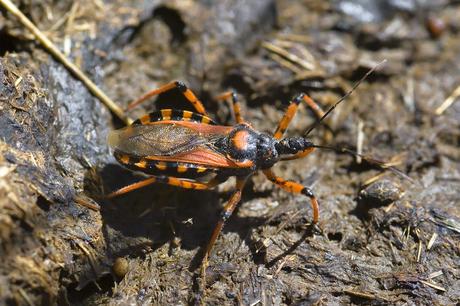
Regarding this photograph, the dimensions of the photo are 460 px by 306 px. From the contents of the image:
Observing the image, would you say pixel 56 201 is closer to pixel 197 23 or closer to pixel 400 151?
pixel 197 23

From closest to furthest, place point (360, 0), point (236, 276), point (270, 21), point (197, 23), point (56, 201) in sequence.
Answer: point (56, 201) → point (236, 276) → point (197, 23) → point (270, 21) → point (360, 0)

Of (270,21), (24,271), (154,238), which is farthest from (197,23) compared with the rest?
(24,271)

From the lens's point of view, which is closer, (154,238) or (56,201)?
(56,201)

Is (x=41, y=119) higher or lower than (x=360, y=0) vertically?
higher

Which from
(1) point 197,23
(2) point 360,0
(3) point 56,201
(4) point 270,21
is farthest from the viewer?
(2) point 360,0

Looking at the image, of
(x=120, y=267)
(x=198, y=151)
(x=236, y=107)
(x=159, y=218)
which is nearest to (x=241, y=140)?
(x=198, y=151)

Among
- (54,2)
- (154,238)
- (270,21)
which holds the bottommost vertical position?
(154,238)

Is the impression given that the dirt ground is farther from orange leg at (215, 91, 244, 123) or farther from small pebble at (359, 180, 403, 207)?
orange leg at (215, 91, 244, 123)
